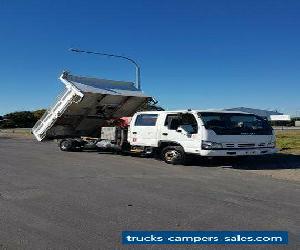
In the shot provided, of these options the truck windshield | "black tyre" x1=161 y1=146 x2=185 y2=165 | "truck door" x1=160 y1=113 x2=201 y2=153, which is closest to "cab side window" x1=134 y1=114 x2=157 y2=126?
"truck door" x1=160 y1=113 x2=201 y2=153

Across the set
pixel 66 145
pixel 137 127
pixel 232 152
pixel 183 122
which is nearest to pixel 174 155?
pixel 183 122

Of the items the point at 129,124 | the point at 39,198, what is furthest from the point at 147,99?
the point at 39,198

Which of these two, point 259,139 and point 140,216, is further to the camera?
point 259,139

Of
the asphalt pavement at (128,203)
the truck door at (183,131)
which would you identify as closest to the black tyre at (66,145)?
the truck door at (183,131)

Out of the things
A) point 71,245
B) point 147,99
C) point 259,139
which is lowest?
point 71,245

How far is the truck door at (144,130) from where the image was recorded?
53.0 ft

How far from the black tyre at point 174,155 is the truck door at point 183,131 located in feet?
0.66

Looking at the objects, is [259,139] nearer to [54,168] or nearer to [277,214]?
[54,168]

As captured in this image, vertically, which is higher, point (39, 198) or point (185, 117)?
point (185, 117)

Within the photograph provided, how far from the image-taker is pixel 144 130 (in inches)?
650

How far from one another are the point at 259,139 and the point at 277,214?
732cm

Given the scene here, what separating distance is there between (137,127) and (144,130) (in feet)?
1.55

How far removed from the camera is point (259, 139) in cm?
1485

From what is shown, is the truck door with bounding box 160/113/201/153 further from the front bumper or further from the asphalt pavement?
the asphalt pavement
